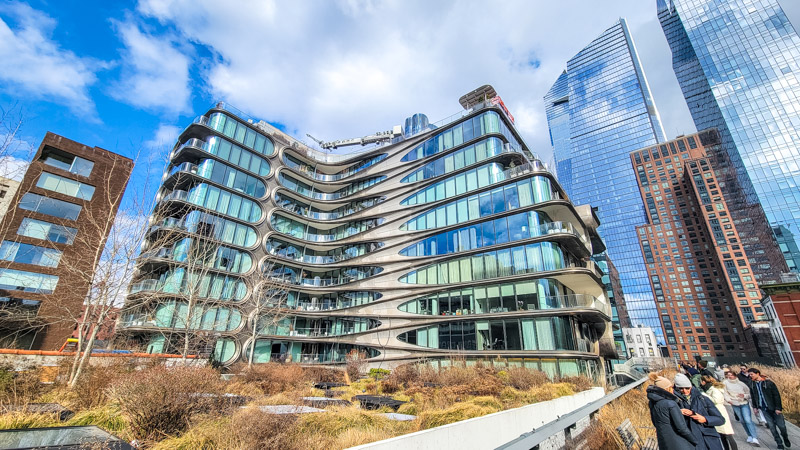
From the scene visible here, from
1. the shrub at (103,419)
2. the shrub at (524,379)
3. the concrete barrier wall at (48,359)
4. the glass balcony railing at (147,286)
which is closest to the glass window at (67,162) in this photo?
the glass balcony railing at (147,286)

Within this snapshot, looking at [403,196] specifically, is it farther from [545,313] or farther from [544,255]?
[545,313]

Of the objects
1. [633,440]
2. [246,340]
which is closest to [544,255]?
[633,440]

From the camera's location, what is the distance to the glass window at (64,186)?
90.7 feet

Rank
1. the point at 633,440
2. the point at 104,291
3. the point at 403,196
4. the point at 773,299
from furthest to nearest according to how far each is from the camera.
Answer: the point at 773,299
the point at 403,196
the point at 104,291
the point at 633,440

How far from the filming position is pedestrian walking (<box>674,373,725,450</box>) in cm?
539

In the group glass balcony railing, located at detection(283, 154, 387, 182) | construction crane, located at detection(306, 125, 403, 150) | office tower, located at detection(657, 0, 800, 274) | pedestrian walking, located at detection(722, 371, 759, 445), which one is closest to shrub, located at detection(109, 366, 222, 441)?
pedestrian walking, located at detection(722, 371, 759, 445)

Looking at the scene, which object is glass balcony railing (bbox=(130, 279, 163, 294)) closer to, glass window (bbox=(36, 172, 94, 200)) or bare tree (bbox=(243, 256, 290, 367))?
bare tree (bbox=(243, 256, 290, 367))

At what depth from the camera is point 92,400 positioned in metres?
7.97

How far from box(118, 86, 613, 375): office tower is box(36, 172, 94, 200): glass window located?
224 inches

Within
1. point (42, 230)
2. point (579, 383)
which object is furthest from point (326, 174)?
point (579, 383)

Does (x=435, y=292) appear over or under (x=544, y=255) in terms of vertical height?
under

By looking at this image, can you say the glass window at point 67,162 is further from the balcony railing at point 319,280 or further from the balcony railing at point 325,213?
the balcony railing at point 319,280

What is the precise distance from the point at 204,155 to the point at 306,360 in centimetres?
2285

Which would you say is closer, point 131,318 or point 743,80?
point 131,318
